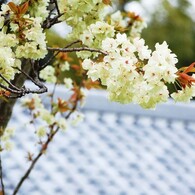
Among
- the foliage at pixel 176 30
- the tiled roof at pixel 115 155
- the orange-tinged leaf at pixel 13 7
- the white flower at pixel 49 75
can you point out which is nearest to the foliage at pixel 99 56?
the orange-tinged leaf at pixel 13 7

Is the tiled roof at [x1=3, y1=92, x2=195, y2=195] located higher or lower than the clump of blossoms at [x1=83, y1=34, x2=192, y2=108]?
higher

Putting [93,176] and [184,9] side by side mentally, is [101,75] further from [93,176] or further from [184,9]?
[184,9]

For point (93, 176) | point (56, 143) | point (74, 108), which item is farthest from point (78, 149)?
point (74, 108)

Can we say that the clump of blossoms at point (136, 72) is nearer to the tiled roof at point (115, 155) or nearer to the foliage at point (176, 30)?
the tiled roof at point (115, 155)

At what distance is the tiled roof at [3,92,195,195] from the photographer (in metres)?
2.31

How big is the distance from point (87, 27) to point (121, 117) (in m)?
2.04

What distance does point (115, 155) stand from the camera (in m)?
2.65

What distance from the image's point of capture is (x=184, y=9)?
1112 cm

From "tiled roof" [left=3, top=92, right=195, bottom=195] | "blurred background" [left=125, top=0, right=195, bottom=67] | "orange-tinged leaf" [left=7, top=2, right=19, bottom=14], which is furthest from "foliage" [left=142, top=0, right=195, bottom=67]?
"orange-tinged leaf" [left=7, top=2, right=19, bottom=14]

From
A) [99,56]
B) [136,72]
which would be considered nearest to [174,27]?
[99,56]

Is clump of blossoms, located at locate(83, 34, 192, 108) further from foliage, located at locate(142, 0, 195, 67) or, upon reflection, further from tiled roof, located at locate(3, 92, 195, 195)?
foliage, located at locate(142, 0, 195, 67)

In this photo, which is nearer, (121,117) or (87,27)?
(87,27)

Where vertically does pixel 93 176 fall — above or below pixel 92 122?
below

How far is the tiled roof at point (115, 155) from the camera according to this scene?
7.59 ft
